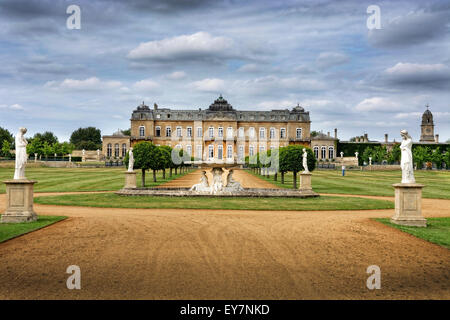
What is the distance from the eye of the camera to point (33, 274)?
5551 mm

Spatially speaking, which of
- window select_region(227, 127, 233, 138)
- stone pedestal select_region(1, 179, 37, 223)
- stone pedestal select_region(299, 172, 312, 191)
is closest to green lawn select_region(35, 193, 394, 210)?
stone pedestal select_region(299, 172, 312, 191)

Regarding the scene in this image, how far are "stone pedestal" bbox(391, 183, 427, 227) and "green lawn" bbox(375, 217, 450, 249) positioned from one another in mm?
262

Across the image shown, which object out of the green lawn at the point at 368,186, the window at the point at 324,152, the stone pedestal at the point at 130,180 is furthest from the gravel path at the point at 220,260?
the window at the point at 324,152

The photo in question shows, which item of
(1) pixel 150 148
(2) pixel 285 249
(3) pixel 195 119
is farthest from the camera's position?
(3) pixel 195 119

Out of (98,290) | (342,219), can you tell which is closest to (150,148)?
(342,219)

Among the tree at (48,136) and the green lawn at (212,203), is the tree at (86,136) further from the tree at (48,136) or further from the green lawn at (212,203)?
the green lawn at (212,203)

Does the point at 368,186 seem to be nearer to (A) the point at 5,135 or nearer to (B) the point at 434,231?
(B) the point at 434,231

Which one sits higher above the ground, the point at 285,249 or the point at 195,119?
the point at 195,119

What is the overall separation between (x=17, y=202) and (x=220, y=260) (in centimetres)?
634

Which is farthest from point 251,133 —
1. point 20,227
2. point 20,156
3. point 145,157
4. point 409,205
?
point 20,227

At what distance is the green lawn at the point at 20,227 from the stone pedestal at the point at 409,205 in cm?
906
